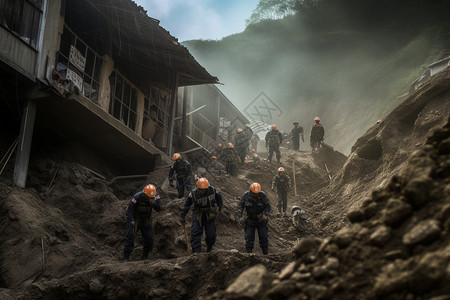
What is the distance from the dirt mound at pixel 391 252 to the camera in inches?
98.9

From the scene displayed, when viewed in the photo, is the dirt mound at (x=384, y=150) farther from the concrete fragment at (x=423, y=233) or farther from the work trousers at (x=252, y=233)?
the concrete fragment at (x=423, y=233)

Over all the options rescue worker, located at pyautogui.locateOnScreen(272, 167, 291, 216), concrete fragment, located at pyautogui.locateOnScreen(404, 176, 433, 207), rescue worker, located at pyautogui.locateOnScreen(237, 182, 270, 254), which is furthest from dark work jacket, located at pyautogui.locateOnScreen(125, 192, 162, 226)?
concrete fragment, located at pyautogui.locateOnScreen(404, 176, 433, 207)

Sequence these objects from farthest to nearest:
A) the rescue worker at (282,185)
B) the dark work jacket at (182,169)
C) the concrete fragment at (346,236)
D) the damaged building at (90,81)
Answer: the rescue worker at (282,185) < the dark work jacket at (182,169) < the damaged building at (90,81) < the concrete fragment at (346,236)

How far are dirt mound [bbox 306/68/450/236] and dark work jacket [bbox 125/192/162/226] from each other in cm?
496

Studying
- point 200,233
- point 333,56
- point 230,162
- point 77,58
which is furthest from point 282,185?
point 333,56

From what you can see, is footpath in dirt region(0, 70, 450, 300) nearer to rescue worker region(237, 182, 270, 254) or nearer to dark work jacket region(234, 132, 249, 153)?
rescue worker region(237, 182, 270, 254)

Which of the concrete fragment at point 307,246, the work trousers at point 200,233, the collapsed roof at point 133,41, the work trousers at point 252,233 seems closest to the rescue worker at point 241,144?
the collapsed roof at point 133,41

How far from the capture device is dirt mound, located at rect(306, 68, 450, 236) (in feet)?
33.4

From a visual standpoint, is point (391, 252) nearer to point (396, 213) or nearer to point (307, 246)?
point (396, 213)

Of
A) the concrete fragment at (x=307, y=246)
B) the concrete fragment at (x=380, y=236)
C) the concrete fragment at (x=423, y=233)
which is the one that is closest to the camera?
the concrete fragment at (x=423, y=233)

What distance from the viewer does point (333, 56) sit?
47281 millimetres

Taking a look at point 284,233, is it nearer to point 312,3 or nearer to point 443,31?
point 443,31

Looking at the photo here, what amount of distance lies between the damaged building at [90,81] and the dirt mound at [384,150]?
6.44m

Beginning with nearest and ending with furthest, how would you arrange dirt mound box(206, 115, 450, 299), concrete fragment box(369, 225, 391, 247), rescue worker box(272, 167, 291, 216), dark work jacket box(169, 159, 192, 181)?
dirt mound box(206, 115, 450, 299) < concrete fragment box(369, 225, 391, 247) < dark work jacket box(169, 159, 192, 181) < rescue worker box(272, 167, 291, 216)
